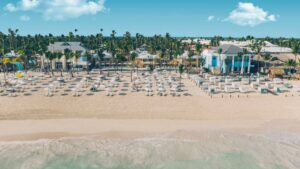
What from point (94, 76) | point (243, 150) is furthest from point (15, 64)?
point (243, 150)

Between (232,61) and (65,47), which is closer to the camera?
(232,61)

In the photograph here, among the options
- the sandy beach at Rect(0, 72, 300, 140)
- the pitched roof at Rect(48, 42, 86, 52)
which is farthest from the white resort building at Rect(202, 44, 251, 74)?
the pitched roof at Rect(48, 42, 86, 52)

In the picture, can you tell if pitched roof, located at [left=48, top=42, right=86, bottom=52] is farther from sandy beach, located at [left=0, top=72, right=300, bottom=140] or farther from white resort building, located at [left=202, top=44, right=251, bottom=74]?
sandy beach, located at [left=0, top=72, right=300, bottom=140]

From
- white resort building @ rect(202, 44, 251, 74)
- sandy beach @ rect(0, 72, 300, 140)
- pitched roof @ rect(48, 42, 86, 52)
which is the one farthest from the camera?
pitched roof @ rect(48, 42, 86, 52)

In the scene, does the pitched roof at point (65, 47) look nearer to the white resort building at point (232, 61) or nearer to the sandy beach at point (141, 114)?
the white resort building at point (232, 61)

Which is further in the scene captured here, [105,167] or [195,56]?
[195,56]

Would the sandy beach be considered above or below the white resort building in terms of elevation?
below

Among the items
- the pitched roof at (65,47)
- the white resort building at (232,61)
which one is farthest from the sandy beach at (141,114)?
the pitched roof at (65,47)

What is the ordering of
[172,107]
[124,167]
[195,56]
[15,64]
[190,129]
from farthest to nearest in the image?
[195,56], [15,64], [172,107], [190,129], [124,167]

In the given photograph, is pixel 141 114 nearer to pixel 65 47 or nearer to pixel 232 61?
pixel 232 61

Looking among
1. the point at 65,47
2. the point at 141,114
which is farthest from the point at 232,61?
the point at 65,47

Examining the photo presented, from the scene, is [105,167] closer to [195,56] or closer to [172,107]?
[172,107]
